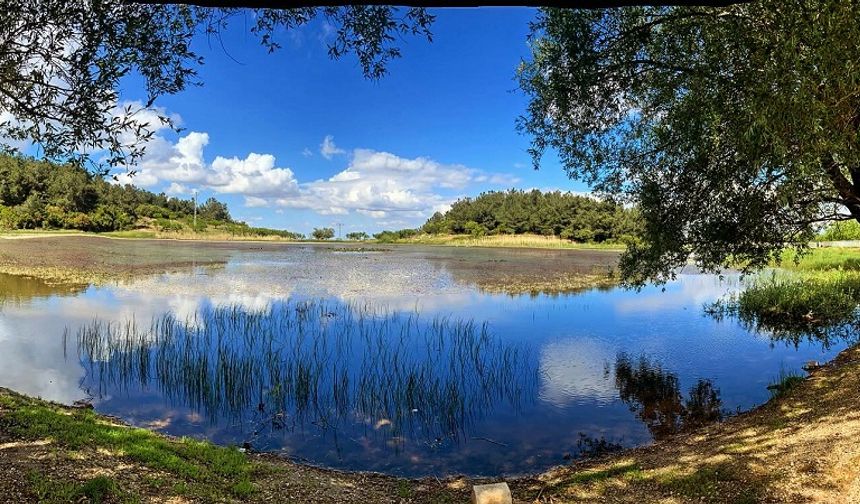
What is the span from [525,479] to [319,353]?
8309 mm

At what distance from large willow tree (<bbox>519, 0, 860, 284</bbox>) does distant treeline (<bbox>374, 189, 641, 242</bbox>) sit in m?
79.0

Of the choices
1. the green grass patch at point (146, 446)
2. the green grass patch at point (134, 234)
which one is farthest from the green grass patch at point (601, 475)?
the green grass patch at point (134, 234)

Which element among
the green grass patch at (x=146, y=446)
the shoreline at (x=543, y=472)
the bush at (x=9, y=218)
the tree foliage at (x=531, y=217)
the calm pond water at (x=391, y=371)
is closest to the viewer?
the shoreline at (x=543, y=472)

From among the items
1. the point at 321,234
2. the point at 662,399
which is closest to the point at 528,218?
the point at 321,234

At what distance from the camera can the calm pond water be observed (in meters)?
9.41

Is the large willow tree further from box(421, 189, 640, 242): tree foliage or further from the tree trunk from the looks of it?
box(421, 189, 640, 242): tree foliage

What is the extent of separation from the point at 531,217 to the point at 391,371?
Answer: 342 feet

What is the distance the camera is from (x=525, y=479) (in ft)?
25.0

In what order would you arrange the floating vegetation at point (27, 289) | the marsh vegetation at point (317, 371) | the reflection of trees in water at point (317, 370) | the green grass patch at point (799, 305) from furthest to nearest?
the floating vegetation at point (27, 289) < the green grass patch at point (799, 305) < the reflection of trees in water at point (317, 370) < the marsh vegetation at point (317, 371)

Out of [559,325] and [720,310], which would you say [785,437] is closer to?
[559,325]

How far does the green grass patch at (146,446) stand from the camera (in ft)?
20.1

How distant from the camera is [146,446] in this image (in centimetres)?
683

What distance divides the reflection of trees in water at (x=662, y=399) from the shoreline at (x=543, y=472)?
1831 millimetres

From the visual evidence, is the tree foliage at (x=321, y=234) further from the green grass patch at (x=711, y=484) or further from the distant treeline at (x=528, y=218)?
the green grass patch at (x=711, y=484)
